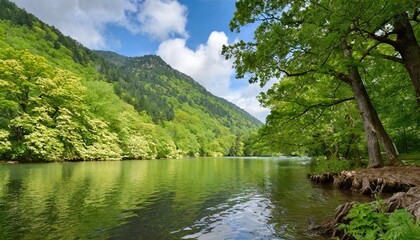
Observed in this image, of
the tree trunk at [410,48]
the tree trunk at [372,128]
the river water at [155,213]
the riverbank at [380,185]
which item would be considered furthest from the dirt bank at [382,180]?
the tree trunk at [410,48]

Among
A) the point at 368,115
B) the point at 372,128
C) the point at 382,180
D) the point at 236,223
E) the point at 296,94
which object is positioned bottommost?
the point at 236,223

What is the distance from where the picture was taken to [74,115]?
51219 mm

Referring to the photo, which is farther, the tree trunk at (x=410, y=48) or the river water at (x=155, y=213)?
the tree trunk at (x=410, y=48)

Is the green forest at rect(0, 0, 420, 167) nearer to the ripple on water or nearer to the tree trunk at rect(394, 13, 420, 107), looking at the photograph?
the tree trunk at rect(394, 13, 420, 107)

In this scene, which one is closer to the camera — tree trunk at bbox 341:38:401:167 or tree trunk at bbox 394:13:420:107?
tree trunk at bbox 394:13:420:107

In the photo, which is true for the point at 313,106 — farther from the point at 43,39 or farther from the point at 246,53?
the point at 43,39

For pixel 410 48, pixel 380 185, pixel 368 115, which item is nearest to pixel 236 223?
pixel 380 185

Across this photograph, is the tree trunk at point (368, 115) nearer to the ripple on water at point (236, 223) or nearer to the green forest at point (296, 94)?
the green forest at point (296, 94)

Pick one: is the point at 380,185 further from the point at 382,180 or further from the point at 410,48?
the point at 410,48

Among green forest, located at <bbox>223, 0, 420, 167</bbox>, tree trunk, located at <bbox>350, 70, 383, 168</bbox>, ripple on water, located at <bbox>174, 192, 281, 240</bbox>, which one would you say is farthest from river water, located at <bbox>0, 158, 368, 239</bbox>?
green forest, located at <bbox>223, 0, 420, 167</bbox>

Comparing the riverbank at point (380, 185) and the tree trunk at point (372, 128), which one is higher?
the tree trunk at point (372, 128)

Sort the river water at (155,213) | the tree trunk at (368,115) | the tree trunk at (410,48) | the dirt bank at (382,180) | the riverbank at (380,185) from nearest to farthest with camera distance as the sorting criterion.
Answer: the riverbank at (380,185), the river water at (155,213), the tree trunk at (410,48), the dirt bank at (382,180), the tree trunk at (368,115)

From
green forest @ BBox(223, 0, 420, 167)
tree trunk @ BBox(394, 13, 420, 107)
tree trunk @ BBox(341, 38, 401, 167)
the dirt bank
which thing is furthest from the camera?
tree trunk @ BBox(341, 38, 401, 167)

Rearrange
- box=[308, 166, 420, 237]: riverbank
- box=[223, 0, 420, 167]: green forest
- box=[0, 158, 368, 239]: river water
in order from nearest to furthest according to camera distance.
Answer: box=[308, 166, 420, 237]: riverbank
box=[0, 158, 368, 239]: river water
box=[223, 0, 420, 167]: green forest
